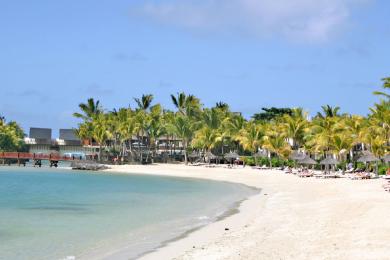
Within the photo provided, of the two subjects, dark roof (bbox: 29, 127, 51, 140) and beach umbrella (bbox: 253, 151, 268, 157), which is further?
dark roof (bbox: 29, 127, 51, 140)

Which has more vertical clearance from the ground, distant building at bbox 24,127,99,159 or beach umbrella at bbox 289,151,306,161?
distant building at bbox 24,127,99,159

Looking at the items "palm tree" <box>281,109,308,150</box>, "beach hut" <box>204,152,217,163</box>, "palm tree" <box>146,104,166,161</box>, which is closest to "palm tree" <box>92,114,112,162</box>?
"palm tree" <box>146,104,166,161</box>

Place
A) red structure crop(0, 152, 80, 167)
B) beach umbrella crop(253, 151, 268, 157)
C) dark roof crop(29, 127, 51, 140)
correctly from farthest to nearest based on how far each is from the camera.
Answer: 1. dark roof crop(29, 127, 51, 140)
2. red structure crop(0, 152, 80, 167)
3. beach umbrella crop(253, 151, 268, 157)

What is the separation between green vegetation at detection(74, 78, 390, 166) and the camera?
52441 millimetres

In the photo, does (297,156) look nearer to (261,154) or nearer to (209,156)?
(261,154)

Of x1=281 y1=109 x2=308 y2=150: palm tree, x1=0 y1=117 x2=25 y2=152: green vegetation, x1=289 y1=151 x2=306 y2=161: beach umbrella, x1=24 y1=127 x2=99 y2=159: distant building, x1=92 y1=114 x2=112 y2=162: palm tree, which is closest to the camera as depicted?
x1=289 y1=151 x2=306 y2=161: beach umbrella

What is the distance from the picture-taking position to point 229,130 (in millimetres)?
78188

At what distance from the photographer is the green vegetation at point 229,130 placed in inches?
2065

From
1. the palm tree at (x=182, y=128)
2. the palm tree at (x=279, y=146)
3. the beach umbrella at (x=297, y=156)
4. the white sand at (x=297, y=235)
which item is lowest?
the white sand at (x=297, y=235)

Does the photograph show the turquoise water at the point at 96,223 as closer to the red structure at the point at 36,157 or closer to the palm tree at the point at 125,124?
the palm tree at the point at 125,124

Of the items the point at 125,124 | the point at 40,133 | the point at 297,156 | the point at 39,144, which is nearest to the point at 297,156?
the point at 297,156

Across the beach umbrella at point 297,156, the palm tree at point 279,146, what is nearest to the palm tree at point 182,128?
the palm tree at point 279,146

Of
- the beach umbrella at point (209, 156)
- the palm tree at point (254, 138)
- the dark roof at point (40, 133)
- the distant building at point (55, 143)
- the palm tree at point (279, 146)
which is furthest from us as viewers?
the dark roof at point (40, 133)

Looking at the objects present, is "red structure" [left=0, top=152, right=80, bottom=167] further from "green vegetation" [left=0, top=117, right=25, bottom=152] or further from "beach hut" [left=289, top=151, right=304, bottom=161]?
"beach hut" [left=289, top=151, right=304, bottom=161]
